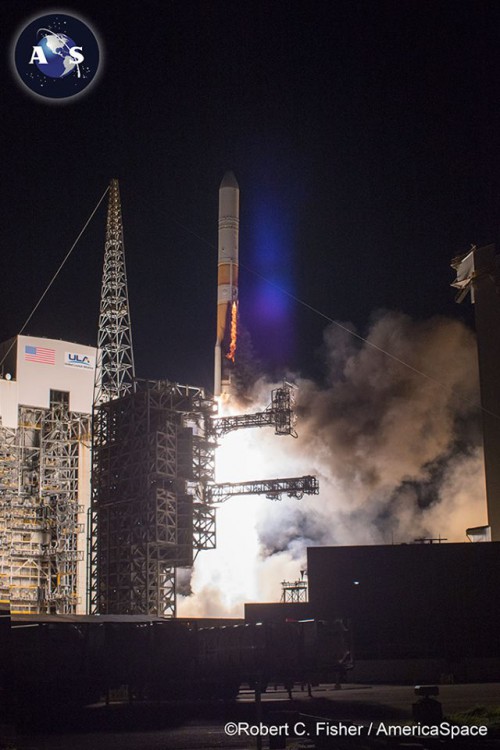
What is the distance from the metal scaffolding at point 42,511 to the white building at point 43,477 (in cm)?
8

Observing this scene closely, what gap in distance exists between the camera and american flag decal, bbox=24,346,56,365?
87.2m

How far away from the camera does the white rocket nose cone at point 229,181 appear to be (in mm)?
89769

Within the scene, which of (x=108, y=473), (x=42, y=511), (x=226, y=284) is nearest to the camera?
(x=108, y=473)

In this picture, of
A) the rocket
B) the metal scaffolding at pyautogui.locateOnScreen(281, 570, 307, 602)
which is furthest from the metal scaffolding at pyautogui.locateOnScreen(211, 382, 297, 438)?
the metal scaffolding at pyautogui.locateOnScreen(281, 570, 307, 602)

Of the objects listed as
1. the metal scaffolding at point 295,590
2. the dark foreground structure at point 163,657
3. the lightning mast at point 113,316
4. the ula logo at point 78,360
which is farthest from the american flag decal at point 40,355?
the dark foreground structure at point 163,657

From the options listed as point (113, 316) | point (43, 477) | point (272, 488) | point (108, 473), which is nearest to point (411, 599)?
point (272, 488)

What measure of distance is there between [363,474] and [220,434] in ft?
72.6

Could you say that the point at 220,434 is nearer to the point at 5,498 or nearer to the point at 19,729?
the point at 5,498

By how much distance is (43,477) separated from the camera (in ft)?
282

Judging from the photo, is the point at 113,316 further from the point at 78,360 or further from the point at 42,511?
the point at 42,511

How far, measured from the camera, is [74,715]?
36781 millimetres

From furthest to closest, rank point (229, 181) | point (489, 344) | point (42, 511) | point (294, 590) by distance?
point (229, 181), point (42, 511), point (294, 590), point (489, 344)

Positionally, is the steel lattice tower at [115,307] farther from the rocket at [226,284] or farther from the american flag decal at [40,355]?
the rocket at [226,284]

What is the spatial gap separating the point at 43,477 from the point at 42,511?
3.45m
